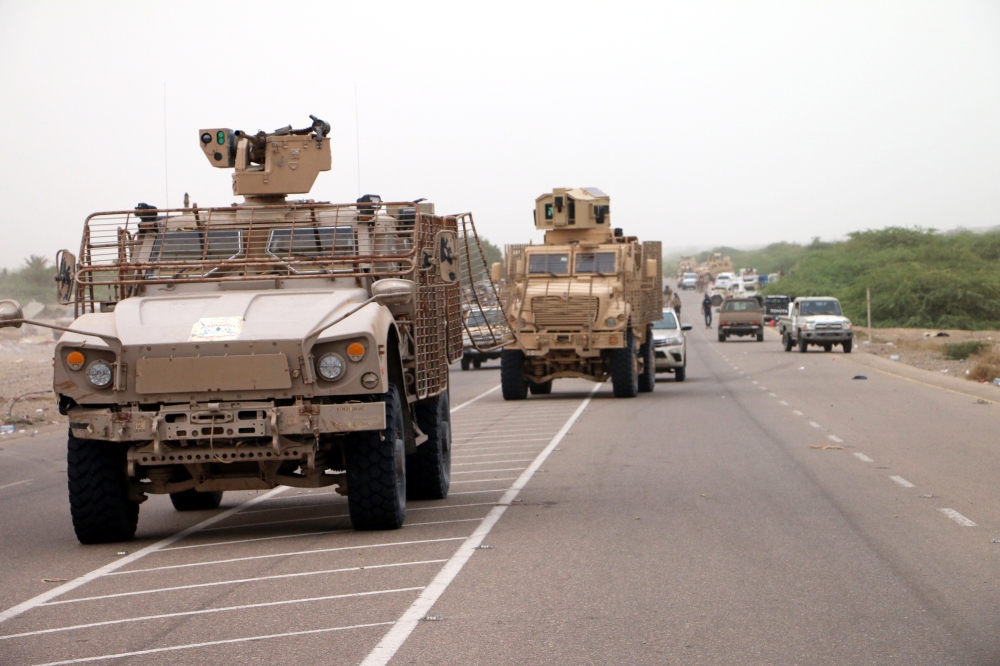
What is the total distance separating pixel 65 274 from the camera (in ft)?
34.1

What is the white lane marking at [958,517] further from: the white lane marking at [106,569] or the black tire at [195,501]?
the black tire at [195,501]

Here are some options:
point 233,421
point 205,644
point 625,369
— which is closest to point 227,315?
point 233,421

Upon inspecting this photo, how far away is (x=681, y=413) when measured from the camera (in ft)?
71.9

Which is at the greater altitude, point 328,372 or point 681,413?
point 328,372

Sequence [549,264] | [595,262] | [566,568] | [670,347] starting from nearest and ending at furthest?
[566,568], [595,262], [549,264], [670,347]

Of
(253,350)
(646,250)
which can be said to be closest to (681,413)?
(646,250)

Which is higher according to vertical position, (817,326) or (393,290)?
(393,290)

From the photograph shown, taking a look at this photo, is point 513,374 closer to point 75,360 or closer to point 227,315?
point 227,315

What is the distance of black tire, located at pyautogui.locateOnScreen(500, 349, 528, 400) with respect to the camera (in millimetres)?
25812

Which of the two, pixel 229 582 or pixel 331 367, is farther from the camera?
pixel 331 367

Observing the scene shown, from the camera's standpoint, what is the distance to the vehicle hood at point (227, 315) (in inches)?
371

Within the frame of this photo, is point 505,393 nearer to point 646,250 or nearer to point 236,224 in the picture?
point 646,250

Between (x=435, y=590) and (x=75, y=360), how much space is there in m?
3.50

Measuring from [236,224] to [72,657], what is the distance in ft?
17.8
